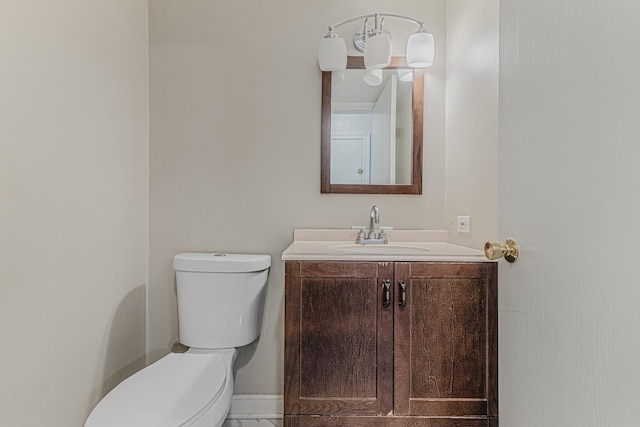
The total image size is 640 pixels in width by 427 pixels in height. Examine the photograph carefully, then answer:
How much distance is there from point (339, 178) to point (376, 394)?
100 cm

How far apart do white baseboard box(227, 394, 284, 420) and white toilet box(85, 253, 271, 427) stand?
0.35 meters

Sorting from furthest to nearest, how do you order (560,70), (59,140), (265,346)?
(265,346)
(59,140)
(560,70)

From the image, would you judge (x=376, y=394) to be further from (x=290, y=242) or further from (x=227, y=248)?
(x=227, y=248)

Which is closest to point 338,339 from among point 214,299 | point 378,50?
point 214,299

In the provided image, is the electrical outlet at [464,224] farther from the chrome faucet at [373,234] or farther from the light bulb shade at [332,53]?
the light bulb shade at [332,53]

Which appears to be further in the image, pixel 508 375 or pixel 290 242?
pixel 290 242

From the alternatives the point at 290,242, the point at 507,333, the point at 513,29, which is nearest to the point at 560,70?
the point at 513,29

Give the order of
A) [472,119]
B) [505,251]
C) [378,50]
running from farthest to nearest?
[378,50] < [472,119] < [505,251]

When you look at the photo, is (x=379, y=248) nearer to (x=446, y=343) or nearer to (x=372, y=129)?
(x=446, y=343)

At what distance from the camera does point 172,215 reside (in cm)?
187

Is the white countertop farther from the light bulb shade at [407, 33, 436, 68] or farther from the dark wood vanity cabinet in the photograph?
the light bulb shade at [407, 33, 436, 68]

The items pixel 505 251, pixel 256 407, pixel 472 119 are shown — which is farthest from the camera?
pixel 256 407

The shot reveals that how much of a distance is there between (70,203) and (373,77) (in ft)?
4.74

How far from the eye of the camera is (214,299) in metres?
1.62
